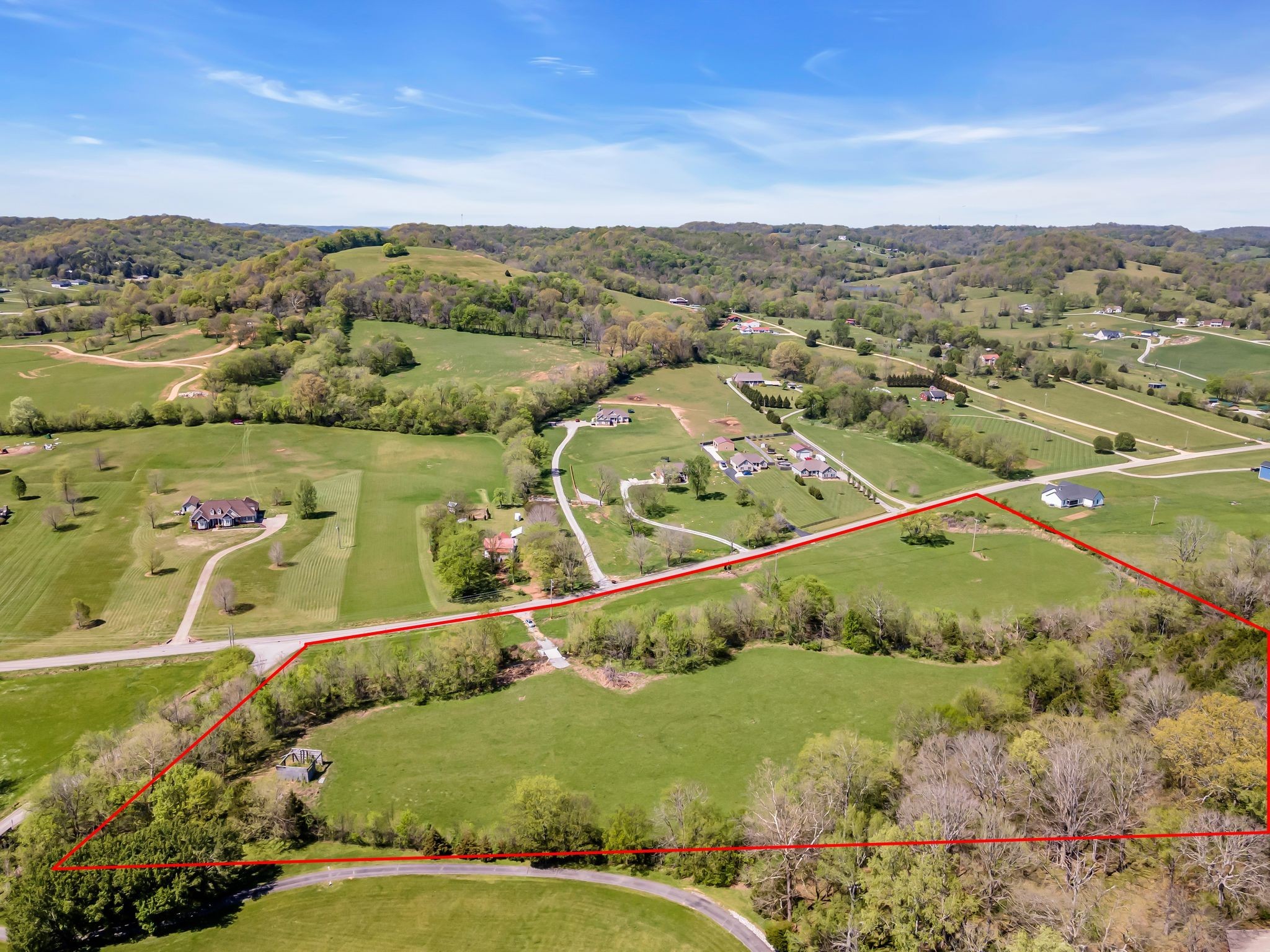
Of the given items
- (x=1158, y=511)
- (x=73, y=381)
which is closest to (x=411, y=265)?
(x=73, y=381)

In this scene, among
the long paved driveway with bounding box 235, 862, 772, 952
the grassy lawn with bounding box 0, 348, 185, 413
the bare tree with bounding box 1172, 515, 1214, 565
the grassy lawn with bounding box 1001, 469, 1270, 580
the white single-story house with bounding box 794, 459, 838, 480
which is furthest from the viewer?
the grassy lawn with bounding box 0, 348, 185, 413

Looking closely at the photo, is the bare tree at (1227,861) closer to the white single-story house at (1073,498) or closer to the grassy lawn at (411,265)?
the white single-story house at (1073,498)

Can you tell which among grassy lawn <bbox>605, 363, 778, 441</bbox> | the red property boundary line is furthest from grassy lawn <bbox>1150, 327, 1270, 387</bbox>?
the red property boundary line

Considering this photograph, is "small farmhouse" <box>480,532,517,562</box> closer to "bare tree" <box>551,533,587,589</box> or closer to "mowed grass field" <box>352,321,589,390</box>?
"bare tree" <box>551,533,587,589</box>

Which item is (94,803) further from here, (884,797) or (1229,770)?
(1229,770)

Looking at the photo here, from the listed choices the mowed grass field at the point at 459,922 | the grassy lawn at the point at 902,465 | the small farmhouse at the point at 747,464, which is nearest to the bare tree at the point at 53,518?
the mowed grass field at the point at 459,922

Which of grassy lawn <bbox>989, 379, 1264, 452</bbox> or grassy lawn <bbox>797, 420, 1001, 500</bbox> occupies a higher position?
grassy lawn <bbox>989, 379, 1264, 452</bbox>
